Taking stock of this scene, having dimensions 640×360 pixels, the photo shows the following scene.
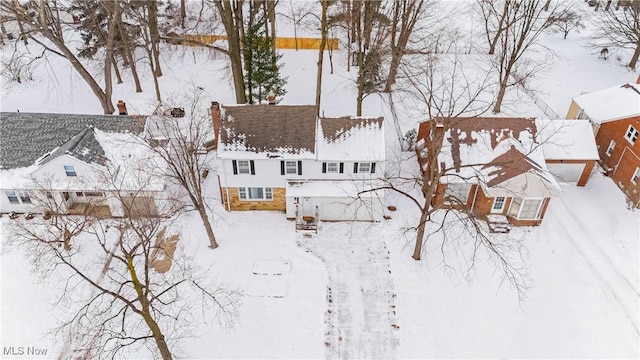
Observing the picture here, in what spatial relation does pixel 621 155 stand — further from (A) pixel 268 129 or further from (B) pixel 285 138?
(A) pixel 268 129

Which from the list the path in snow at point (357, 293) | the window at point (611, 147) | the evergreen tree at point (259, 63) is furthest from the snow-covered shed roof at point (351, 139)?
the window at point (611, 147)

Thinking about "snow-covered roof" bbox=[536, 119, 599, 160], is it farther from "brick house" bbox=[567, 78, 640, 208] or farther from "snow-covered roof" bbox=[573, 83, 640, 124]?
"snow-covered roof" bbox=[573, 83, 640, 124]

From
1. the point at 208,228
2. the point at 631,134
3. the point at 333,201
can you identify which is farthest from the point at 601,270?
the point at 208,228

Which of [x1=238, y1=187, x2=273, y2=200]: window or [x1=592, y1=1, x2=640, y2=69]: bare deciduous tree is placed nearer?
[x1=238, y1=187, x2=273, y2=200]: window

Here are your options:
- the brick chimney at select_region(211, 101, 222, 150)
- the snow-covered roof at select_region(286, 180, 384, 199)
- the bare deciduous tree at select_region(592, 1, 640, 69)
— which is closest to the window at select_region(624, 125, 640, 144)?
the bare deciduous tree at select_region(592, 1, 640, 69)
